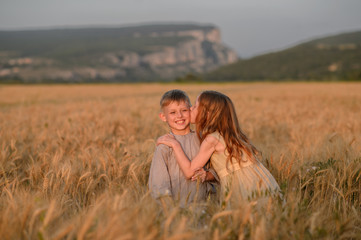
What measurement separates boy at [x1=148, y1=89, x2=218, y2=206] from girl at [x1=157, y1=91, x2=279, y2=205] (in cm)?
12

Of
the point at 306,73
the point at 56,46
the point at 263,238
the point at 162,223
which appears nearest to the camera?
the point at 263,238

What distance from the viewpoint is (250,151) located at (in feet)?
8.56

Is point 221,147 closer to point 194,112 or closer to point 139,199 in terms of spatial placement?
point 194,112

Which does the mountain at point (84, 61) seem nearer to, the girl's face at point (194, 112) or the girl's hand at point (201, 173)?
the girl's face at point (194, 112)

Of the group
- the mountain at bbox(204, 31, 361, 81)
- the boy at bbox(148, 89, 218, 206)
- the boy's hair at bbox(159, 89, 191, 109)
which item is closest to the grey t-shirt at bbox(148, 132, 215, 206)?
the boy at bbox(148, 89, 218, 206)

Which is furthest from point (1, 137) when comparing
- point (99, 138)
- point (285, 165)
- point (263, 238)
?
point (263, 238)

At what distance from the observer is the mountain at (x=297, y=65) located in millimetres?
62719

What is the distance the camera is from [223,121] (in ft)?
8.84

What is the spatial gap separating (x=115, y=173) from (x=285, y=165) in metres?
1.56

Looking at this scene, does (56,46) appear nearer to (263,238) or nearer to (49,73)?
(49,73)

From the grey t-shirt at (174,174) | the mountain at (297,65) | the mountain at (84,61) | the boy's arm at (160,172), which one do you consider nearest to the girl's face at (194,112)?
the grey t-shirt at (174,174)

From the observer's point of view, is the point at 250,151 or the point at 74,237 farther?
the point at 250,151

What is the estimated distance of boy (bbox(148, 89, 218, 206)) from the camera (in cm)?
267

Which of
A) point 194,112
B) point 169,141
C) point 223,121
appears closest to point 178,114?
point 194,112
